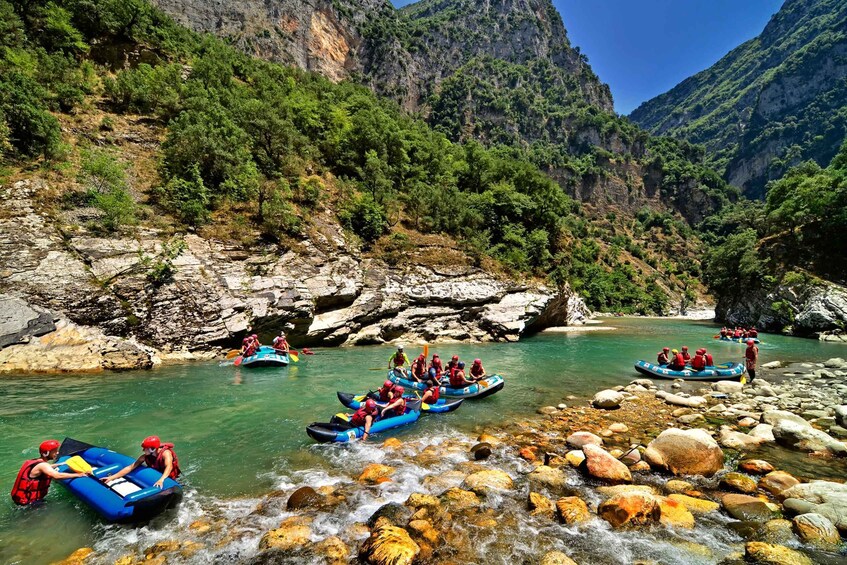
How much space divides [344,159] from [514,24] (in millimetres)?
139293

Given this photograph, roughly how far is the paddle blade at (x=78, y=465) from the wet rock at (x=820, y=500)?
10701 mm

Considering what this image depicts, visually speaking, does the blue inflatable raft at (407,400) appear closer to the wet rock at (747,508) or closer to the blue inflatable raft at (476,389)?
the blue inflatable raft at (476,389)

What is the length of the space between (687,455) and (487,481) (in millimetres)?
3821

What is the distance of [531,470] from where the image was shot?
726 cm

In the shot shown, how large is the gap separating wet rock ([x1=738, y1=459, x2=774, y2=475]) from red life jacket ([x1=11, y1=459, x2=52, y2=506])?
11.6 meters

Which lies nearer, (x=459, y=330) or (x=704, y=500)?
(x=704, y=500)

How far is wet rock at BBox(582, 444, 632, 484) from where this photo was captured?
664cm

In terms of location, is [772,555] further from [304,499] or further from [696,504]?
[304,499]

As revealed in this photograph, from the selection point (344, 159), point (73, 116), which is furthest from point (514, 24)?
point (73, 116)

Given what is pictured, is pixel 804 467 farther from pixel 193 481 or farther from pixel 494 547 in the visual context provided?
pixel 193 481

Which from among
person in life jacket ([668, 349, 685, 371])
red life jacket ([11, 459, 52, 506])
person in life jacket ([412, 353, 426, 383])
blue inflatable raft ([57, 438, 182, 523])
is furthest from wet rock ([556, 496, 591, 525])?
person in life jacket ([668, 349, 685, 371])

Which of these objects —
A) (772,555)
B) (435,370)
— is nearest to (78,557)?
(772,555)

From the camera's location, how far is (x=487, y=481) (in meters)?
6.66

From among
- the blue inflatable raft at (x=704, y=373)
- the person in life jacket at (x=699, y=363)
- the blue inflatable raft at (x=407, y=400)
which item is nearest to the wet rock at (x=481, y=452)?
the blue inflatable raft at (x=407, y=400)
